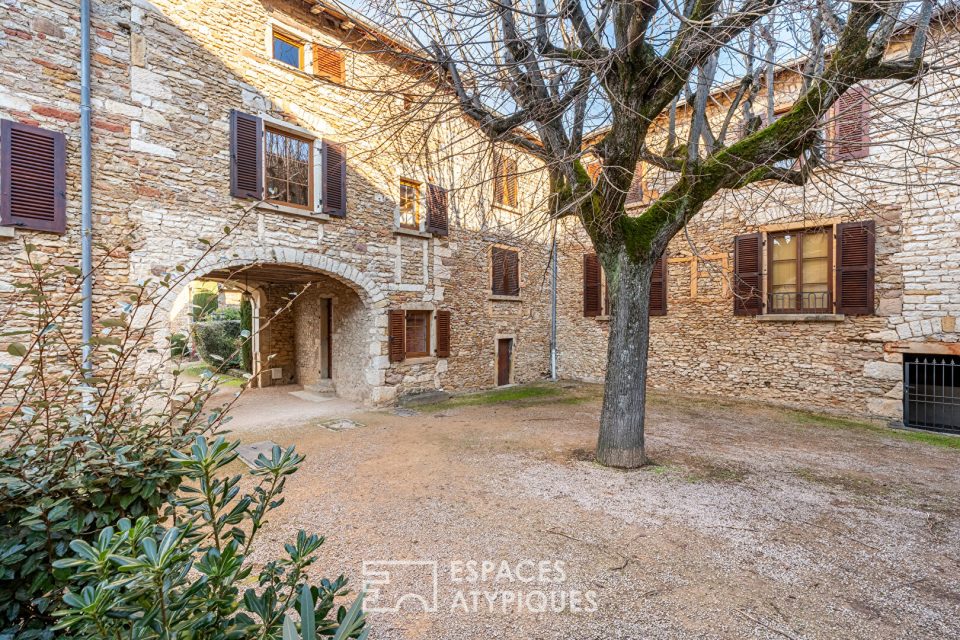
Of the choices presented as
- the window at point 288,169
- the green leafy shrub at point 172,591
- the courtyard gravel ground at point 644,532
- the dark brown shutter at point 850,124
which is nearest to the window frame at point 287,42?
the window at point 288,169

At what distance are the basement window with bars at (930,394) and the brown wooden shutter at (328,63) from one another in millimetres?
10687

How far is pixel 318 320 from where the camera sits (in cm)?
974

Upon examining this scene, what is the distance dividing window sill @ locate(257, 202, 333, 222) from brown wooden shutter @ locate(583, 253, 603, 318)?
6.61m

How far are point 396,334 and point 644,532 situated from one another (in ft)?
19.1

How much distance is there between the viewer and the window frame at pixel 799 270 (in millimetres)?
7387

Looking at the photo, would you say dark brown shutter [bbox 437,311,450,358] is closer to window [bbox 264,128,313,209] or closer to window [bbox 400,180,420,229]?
window [bbox 400,180,420,229]

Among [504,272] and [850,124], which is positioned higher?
[850,124]

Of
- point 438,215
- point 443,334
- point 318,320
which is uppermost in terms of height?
point 438,215

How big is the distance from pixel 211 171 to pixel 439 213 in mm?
4127

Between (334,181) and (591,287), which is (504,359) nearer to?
(591,287)

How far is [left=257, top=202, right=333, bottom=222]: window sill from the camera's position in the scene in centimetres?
633

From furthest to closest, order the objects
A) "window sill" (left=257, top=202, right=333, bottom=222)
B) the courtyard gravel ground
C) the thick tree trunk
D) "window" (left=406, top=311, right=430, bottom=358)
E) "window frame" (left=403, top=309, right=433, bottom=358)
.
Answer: "window" (left=406, top=311, right=430, bottom=358), "window frame" (left=403, top=309, right=433, bottom=358), "window sill" (left=257, top=202, right=333, bottom=222), the thick tree trunk, the courtyard gravel ground

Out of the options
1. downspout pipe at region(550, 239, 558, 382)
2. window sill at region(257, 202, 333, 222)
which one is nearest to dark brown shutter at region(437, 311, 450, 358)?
window sill at region(257, 202, 333, 222)

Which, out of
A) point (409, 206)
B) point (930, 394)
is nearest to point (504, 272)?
point (409, 206)
